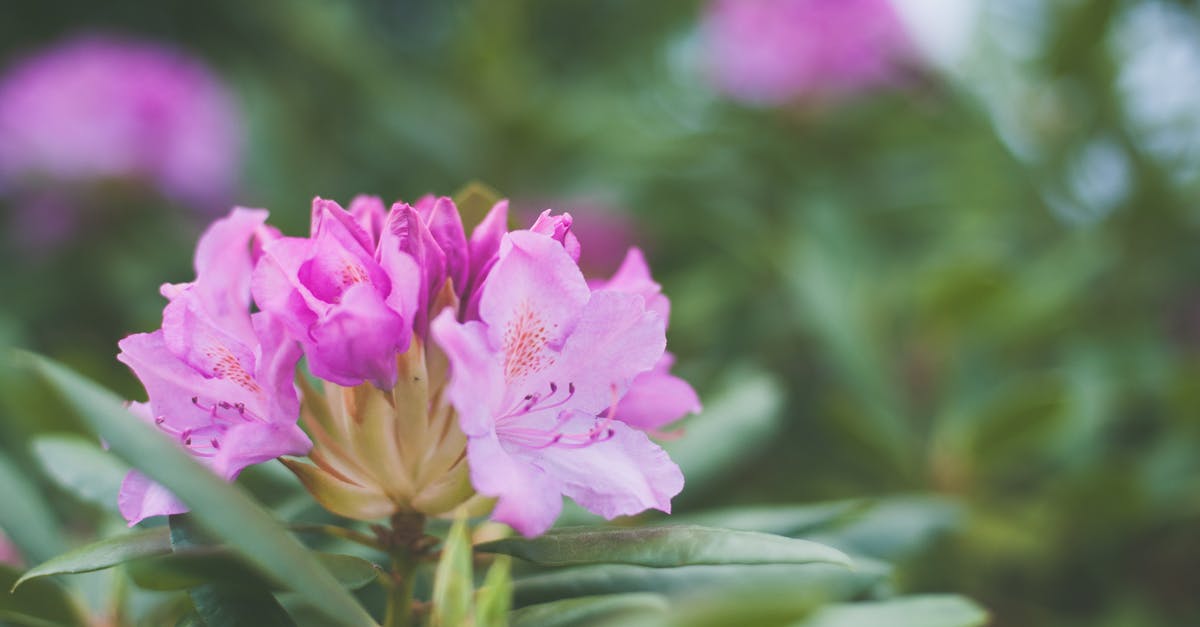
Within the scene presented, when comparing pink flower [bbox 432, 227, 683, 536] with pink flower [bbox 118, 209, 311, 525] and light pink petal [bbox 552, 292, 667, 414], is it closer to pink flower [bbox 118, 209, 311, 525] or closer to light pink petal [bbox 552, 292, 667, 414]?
light pink petal [bbox 552, 292, 667, 414]

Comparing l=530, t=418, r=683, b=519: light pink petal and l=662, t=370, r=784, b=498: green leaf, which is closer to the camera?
l=530, t=418, r=683, b=519: light pink petal

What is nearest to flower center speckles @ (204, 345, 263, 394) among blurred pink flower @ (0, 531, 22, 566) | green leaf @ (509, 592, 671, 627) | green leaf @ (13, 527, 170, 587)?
green leaf @ (13, 527, 170, 587)

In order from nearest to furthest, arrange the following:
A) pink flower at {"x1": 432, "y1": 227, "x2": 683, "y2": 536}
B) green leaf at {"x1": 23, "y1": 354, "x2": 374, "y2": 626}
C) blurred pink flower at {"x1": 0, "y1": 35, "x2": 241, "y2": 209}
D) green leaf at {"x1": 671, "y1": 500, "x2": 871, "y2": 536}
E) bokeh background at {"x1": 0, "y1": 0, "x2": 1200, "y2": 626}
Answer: green leaf at {"x1": 23, "y1": 354, "x2": 374, "y2": 626} → pink flower at {"x1": 432, "y1": 227, "x2": 683, "y2": 536} → green leaf at {"x1": 671, "y1": 500, "x2": 871, "y2": 536} → bokeh background at {"x1": 0, "y1": 0, "x2": 1200, "y2": 626} → blurred pink flower at {"x1": 0, "y1": 35, "x2": 241, "y2": 209}

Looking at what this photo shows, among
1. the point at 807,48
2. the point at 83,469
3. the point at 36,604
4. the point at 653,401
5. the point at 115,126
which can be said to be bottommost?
the point at 36,604

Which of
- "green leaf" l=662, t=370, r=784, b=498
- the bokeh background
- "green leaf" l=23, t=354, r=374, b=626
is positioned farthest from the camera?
the bokeh background

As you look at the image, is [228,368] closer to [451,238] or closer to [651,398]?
[451,238]

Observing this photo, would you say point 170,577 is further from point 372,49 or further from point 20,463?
point 372,49

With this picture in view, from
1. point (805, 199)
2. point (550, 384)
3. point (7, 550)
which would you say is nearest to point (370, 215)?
point (550, 384)
